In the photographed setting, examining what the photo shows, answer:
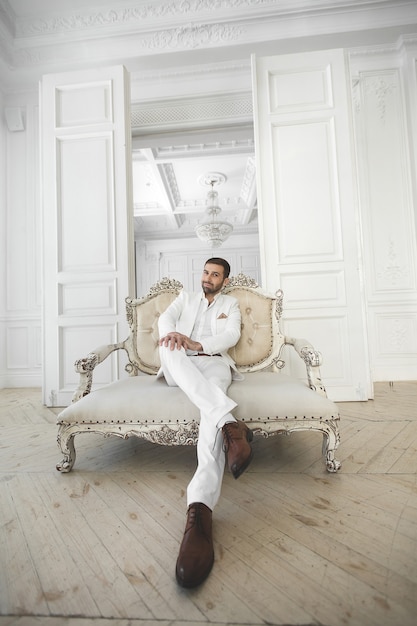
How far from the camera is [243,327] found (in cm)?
240

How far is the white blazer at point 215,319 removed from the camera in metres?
Result: 2.05

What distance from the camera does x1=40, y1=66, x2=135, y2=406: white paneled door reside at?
11.1 ft

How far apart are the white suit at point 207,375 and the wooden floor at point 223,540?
179 mm

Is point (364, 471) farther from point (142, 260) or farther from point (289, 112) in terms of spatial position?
point (142, 260)

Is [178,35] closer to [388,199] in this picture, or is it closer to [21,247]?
[388,199]

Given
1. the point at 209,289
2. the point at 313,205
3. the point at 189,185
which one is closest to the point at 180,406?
the point at 209,289

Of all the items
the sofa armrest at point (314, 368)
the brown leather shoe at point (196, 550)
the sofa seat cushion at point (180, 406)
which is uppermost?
the sofa armrest at point (314, 368)

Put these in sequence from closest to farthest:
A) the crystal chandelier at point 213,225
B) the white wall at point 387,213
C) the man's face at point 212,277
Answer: the man's face at point 212,277, the white wall at point 387,213, the crystal chandelier at point 213,225

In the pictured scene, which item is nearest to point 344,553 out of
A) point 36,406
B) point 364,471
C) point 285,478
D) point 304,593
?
point 304,593

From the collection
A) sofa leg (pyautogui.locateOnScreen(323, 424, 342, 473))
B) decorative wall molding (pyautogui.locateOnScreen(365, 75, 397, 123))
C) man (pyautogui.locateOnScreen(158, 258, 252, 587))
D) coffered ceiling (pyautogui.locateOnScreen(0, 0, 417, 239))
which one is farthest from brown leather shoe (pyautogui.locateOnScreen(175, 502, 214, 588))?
decorative wall molding (pyautogui.locateOnScreen(365, 75, 397, 123))

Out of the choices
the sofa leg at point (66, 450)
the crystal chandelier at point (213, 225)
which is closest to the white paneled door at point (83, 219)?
the sofa leg at point (66, 450)

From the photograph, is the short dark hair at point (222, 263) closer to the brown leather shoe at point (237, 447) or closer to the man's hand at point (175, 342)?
the man's hand at point (175, 342)

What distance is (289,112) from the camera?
3.39 m

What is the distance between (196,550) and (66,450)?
39.8 inches
